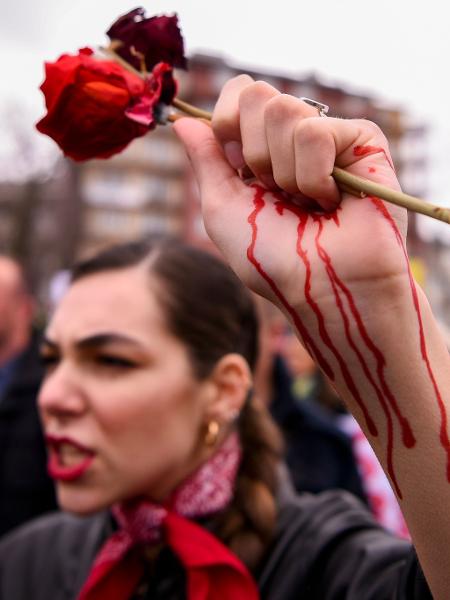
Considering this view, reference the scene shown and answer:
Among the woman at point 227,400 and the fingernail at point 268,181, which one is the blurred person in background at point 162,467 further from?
the fingernail at point 268,181

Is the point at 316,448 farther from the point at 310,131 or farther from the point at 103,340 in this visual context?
the point at 310,131

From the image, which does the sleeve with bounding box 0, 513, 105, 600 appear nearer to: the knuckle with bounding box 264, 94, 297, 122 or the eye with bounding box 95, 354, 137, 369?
the eye with bounding box 95, 354, 137, 369

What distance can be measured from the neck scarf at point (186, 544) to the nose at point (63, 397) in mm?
243

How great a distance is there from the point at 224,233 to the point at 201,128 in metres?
0.14

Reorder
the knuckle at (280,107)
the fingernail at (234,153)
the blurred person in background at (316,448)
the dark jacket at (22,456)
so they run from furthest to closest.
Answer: the blurred person in background at (316,448), the dark jacket at (22,456), the fingernail at (234,153), the knuckle at (280,107)

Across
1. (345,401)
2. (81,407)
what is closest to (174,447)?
(81,407)

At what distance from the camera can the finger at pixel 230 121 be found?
0.88 m

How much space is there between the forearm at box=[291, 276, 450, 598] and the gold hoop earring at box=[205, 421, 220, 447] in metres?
0.84

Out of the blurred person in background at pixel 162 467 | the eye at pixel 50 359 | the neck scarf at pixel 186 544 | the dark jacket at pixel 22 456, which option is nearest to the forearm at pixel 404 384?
the blurred person in background at pixel 162 467

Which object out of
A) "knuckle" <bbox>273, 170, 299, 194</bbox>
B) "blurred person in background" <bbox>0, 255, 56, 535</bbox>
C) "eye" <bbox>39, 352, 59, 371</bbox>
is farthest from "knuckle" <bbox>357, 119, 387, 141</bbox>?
"blurred person in background" <bbox>0, 255, 56, 535</bbox>

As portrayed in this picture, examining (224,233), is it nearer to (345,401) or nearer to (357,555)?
(345,401)

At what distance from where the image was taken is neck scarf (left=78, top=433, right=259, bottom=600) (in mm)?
1457

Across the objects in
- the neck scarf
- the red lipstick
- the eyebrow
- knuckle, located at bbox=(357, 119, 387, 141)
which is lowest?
the neck scarf

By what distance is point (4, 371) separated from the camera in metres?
3.39
